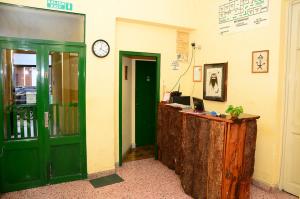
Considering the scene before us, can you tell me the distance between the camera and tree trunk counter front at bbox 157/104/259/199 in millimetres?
2613

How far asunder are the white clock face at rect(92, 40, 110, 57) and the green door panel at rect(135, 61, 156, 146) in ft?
5.76

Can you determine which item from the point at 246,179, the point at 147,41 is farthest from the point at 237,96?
the point at 147,41

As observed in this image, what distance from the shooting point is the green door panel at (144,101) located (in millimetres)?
5492

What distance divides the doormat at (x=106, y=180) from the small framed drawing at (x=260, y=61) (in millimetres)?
2815

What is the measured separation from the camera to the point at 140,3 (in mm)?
3969

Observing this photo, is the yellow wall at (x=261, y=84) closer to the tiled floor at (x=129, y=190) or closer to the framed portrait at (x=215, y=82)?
the framed portrait at (x=215, y=82)

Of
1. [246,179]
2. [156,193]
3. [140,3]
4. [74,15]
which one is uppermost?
[140,3]

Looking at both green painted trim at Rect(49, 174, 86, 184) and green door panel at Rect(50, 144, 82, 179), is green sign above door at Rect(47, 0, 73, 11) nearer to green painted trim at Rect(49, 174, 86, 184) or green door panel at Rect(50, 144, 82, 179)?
green door panel at Rect(50, 144, 82, 179)

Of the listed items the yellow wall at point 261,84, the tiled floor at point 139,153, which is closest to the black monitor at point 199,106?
the yellow wall at point 261,84

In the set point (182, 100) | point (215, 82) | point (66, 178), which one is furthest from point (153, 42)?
point (66, 178)

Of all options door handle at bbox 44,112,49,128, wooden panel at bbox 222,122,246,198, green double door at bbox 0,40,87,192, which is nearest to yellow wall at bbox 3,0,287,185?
green double door at bbox 0,40,87,192

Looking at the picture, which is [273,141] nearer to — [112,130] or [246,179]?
[246,179]

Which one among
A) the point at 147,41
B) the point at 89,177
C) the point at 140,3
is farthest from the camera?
the point at 147,41

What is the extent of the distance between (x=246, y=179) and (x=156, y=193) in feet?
4.16
